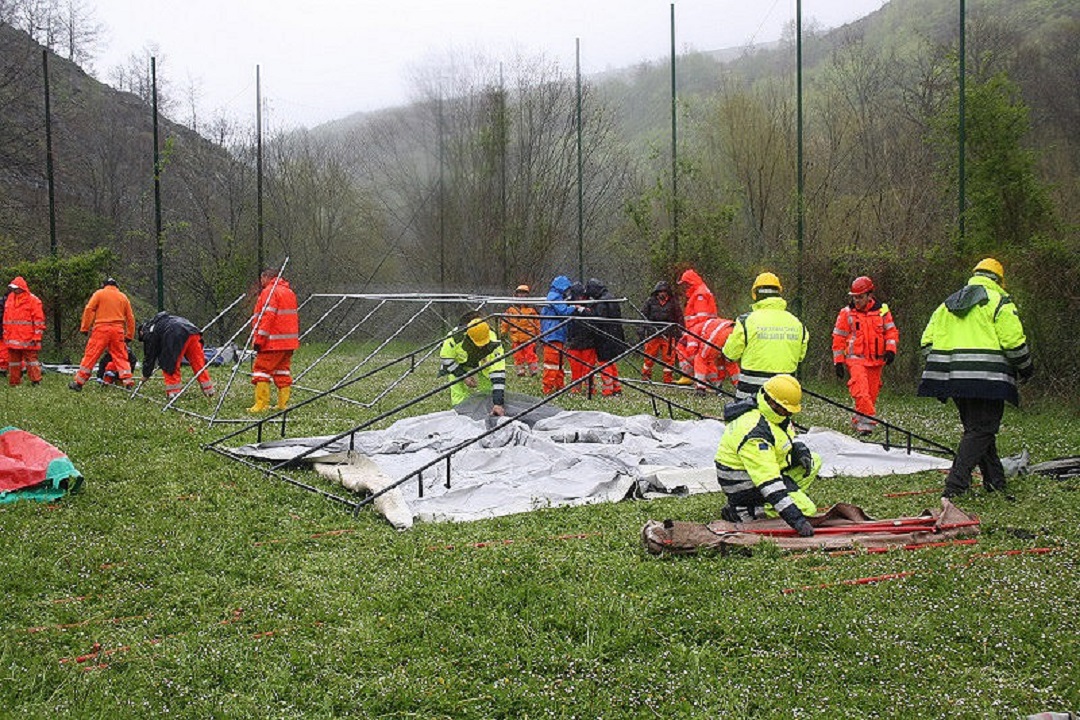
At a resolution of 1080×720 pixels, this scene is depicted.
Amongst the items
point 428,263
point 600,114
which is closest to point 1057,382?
point 600,114

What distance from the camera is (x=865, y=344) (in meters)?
10.6

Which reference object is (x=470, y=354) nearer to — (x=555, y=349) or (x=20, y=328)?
(x=555, y=349)

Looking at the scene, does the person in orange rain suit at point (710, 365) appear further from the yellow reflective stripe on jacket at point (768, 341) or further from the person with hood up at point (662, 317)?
the yellow reflective stripe on jacket at point (768, 341)

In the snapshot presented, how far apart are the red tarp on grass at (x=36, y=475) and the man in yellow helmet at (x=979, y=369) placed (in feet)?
23.3

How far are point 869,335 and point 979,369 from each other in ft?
10.9

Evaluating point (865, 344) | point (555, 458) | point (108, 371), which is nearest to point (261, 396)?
point (108, 371)

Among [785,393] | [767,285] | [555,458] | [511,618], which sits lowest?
[511,618]

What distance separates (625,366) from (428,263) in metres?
7.69

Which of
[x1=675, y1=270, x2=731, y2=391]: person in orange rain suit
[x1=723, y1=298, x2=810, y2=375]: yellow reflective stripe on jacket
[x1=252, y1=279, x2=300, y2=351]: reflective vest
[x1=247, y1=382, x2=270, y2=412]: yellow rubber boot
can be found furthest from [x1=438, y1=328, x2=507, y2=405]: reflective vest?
[x1=675, y1=270, x2=731, y2=391]: person in orange rain suit

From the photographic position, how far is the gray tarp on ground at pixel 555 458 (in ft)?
25.5

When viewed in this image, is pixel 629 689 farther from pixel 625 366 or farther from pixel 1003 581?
pixel 625 366

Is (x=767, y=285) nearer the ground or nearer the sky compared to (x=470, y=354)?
nearer the sky

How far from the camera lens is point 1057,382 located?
1156cm

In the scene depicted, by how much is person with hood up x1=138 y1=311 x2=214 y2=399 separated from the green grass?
6.24m
